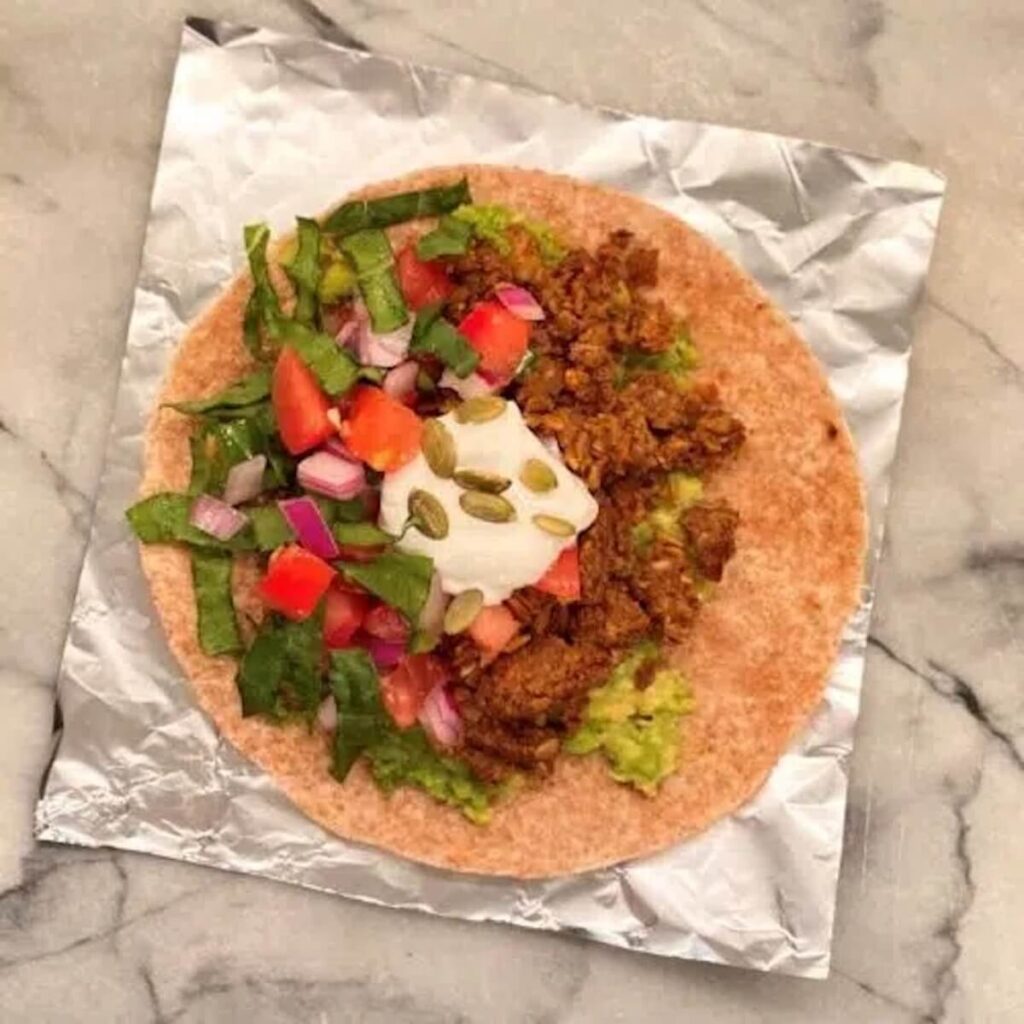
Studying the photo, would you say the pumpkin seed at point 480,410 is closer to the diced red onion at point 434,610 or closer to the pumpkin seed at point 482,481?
the pumpkin seed at point 482,481

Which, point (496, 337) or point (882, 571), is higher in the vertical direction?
point (496, 337)

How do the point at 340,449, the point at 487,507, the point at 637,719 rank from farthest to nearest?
the point at 637,719 < the point at 340,449 < the point at 487,507

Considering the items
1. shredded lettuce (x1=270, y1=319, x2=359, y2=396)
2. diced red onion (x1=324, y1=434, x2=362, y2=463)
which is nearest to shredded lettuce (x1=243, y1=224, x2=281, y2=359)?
shredded lettuce (x1=270, y1=319, x2=359, y2=396)

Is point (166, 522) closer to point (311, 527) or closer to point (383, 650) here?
point (311, 527)

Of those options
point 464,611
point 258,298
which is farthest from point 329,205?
point 464,611

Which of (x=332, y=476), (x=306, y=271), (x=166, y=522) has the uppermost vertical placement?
(x=306, y=271)

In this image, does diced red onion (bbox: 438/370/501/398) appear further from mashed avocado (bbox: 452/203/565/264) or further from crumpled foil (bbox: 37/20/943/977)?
crumpled foil (bbox: 37/20/943/977)

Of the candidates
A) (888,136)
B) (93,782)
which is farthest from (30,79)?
(888,136)
